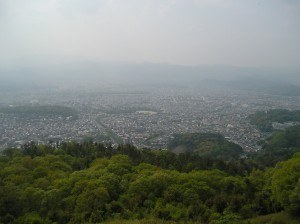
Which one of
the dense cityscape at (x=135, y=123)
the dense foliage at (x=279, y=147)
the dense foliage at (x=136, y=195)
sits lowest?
the dense cityscape at (x=135, y=123)

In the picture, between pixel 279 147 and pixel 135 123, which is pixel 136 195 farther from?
pixel 135 123

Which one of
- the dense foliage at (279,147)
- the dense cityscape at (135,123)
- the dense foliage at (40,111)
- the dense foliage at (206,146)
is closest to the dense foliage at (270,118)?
the dense cityscape at (135,123)

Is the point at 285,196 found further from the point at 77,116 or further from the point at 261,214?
the point at 77,116

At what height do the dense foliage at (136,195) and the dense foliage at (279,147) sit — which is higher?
the dense foliage at (136,195)

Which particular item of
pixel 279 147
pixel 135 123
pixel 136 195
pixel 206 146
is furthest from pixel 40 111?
pixel 136 195

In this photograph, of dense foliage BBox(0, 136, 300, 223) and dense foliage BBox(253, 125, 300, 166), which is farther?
dense foliage BBox(253, 125, 300, 166)

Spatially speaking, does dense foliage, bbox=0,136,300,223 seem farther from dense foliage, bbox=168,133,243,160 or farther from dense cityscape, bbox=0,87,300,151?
dense cityscape, bbox=0,87,300,151

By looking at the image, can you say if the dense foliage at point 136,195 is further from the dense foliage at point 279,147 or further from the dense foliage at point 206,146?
the dense foliage at point 206,146

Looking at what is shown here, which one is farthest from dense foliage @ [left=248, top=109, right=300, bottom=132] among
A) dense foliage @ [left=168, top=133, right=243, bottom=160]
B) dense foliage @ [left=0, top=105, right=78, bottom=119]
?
dense foliage @ [left=0, top=105, right=78, bottom=119]
